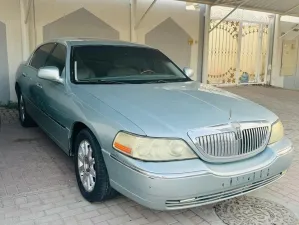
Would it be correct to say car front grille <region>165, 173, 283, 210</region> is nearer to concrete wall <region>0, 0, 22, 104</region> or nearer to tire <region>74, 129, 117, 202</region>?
tire <region>74, 129, 117, 202</region>

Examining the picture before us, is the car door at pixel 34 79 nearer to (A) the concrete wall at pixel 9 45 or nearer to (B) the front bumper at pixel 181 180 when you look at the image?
(B) the front bumper at pixel 181 180

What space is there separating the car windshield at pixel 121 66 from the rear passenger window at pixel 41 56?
3.21ft

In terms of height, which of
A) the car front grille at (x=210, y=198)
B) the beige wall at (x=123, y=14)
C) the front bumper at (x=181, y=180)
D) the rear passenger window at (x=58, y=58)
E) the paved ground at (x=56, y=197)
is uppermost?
the beige wall at (x=123, y=14)

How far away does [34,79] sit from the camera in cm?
456

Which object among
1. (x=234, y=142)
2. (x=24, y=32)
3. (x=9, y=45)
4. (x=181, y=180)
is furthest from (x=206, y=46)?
(x=181, y=180)

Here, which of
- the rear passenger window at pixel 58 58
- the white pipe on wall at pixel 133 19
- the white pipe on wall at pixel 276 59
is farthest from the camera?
the white pipe on wall at pixel 276 59

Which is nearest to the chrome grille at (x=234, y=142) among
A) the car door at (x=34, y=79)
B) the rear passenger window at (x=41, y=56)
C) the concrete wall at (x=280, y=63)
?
the car door at (x=34, y=79)

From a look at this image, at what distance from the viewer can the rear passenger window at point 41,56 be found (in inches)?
181

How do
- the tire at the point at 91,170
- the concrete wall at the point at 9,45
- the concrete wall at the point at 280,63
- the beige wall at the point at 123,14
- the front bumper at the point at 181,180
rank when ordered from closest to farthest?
the front bumper at the point at 181,180 → the tire at the point at 91,170 → the concrete wall at the point at 9,45 → the beige wall at the point at 123,14 → the concrete wall at the point at 280,63

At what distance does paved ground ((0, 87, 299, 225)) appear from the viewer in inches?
109

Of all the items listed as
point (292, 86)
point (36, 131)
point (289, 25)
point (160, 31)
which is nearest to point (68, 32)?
point (160, 31)

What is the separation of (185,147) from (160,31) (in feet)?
25.9

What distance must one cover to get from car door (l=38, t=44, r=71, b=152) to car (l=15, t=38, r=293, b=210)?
12mm

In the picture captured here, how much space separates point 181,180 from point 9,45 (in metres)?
6.53
